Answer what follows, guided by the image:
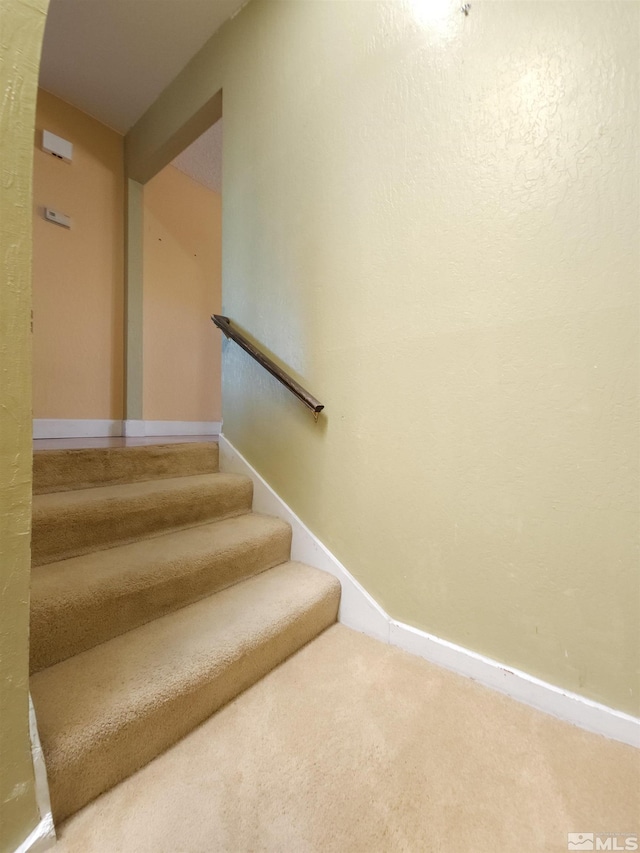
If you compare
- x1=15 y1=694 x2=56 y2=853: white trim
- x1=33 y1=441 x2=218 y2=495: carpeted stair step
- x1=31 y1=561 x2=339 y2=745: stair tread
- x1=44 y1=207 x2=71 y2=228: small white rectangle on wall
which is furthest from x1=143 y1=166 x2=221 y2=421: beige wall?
x1=15 y1=694 x2=56 y2=853: white trim

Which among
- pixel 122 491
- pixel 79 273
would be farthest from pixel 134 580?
pixel 79 273

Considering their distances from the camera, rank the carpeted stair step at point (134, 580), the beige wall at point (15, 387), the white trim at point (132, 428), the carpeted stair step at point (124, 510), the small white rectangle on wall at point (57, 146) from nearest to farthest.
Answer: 1. the beige wall at point (15, 387)
2. the carpeted stair step at point (134, 580)
3. the carpeted stair step at point (124, 510)
4. the small white rectangle on wall at point (57, 146)
5. the white trim at point (132, 428)

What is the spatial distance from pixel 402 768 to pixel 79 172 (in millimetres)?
3501

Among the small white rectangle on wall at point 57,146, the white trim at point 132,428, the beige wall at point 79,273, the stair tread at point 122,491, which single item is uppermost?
the small white rectangle on wall at point 57,146

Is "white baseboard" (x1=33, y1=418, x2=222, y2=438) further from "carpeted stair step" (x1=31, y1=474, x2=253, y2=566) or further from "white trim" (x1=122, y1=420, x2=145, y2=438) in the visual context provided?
"carpeted stair step" (x1=31, y1=474, x2=253, y2=566)

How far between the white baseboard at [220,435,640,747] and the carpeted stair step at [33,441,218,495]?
0.91ft

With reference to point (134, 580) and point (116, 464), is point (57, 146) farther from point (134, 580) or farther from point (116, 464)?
point (134, 580)

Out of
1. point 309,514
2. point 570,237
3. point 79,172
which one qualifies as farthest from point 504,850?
point 79,172

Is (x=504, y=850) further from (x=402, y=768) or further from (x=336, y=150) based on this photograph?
(x=336, y=150)

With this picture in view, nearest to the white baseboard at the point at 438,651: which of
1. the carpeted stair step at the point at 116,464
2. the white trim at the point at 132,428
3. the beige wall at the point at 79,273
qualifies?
the carpeted stair step at the point at 116,464

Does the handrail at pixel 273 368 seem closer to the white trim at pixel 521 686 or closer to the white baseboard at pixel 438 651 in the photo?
the white baseboard at pixel 438 651

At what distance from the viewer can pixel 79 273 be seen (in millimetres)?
2355

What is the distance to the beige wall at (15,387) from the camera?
0.54m

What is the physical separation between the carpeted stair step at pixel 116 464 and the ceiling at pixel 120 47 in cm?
225
